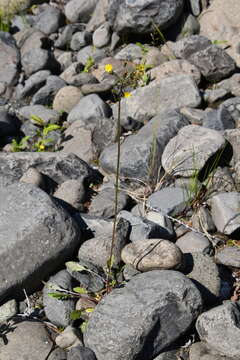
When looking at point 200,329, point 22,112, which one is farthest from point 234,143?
point 22,112

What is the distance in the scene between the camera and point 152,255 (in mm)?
3629

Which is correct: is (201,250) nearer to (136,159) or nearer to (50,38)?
(136,159)

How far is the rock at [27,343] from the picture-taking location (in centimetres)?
345

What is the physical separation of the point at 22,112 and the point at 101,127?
1387mm

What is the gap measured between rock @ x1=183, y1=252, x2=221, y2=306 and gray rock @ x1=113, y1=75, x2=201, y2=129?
218 centimetres

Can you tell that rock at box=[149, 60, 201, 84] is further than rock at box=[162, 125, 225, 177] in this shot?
Yes

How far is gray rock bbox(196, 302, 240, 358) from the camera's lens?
322 cm

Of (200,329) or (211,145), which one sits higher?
(211,145)

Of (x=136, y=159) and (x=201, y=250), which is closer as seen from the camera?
(x=201, y=250)

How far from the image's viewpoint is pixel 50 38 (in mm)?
7848

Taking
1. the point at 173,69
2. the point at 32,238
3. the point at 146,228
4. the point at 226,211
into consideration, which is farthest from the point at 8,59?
the point at 226,211

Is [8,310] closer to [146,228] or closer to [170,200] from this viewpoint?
[146,228]

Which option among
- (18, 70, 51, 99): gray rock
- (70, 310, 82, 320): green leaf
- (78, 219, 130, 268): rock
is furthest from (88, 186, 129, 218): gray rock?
(18, 70, 51, 99): gray rock

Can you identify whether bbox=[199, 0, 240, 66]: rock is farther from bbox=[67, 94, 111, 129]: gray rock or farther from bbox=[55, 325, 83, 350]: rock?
bbox=[55, 325, 83, 350]: rock
